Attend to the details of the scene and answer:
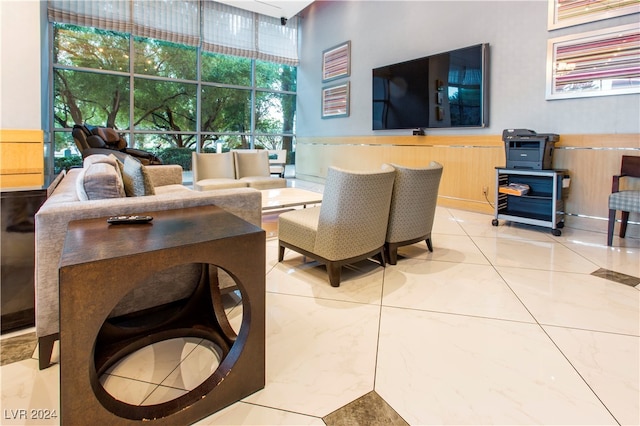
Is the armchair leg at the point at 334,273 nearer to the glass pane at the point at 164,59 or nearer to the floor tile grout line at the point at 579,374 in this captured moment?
the floor tile grout line at the point at 579,374

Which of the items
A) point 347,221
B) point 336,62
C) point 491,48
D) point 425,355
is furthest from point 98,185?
point 336,62

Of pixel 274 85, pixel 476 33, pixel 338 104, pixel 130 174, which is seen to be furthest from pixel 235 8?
pixel 130 174

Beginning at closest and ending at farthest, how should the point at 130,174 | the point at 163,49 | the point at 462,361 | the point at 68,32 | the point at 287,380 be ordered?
1. the point at 287,380
2. the point at 462,361
3. the point at 130,174
4. the point at 68,32
5. the point at 163,49

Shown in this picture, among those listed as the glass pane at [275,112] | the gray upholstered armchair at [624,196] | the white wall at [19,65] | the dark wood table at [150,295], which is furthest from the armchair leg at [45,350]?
the glass pane at [275,112]

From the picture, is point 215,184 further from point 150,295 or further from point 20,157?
point 150,295

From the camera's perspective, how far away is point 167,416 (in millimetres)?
1089

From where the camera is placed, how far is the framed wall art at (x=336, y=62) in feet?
21.5

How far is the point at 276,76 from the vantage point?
7.99 m

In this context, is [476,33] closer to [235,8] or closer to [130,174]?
[130,174]

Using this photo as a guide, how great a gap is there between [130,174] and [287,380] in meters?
→ 1.51

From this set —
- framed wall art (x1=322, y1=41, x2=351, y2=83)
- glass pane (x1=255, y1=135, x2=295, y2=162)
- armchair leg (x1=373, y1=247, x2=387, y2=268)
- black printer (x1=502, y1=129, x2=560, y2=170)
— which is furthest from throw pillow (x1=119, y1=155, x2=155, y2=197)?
glass pane (x1=255, y1=135, x2=295, y2=162)

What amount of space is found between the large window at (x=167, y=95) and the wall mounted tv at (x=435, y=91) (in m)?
2.98

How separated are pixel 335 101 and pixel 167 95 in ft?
10.6

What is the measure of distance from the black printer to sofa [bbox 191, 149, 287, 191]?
9.42 ft
